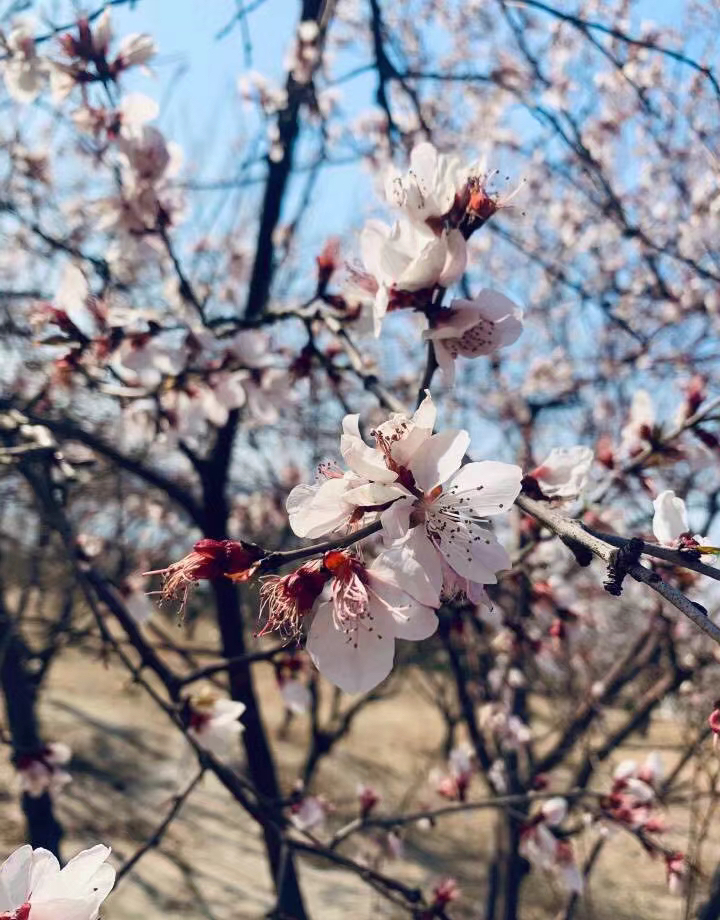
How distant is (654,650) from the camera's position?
365cm

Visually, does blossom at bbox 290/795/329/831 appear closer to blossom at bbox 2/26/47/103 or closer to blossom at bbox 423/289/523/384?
blossom at bbox 423/289/523/384

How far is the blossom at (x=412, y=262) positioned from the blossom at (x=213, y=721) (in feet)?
3.85

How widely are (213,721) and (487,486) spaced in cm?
129

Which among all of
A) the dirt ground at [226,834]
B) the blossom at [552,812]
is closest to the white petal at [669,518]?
the blossom at [552,812]

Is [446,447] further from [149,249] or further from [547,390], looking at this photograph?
[547,390]

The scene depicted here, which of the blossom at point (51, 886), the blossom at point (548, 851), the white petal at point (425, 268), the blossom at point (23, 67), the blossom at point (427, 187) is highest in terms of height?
the blossom at point (23, 67)

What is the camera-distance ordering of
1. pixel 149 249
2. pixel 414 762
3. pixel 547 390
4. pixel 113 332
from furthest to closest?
pixel 414 762 → pixel 547 390 → pixel 149 249 → pixel 113 332

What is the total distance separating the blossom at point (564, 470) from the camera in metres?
1.23

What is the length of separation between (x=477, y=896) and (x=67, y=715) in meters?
5.27

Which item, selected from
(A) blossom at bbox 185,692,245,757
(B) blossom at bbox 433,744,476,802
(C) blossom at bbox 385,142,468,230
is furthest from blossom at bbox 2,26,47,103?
(B) blossom at bbox 433,744,476,802

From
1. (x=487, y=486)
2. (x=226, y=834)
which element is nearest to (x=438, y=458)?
(x=487, y=486)

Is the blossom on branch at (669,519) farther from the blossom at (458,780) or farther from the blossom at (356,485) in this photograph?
the blossom at (458,780)

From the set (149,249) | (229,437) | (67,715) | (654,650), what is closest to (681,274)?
(654,650)

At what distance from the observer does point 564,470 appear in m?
1.26
